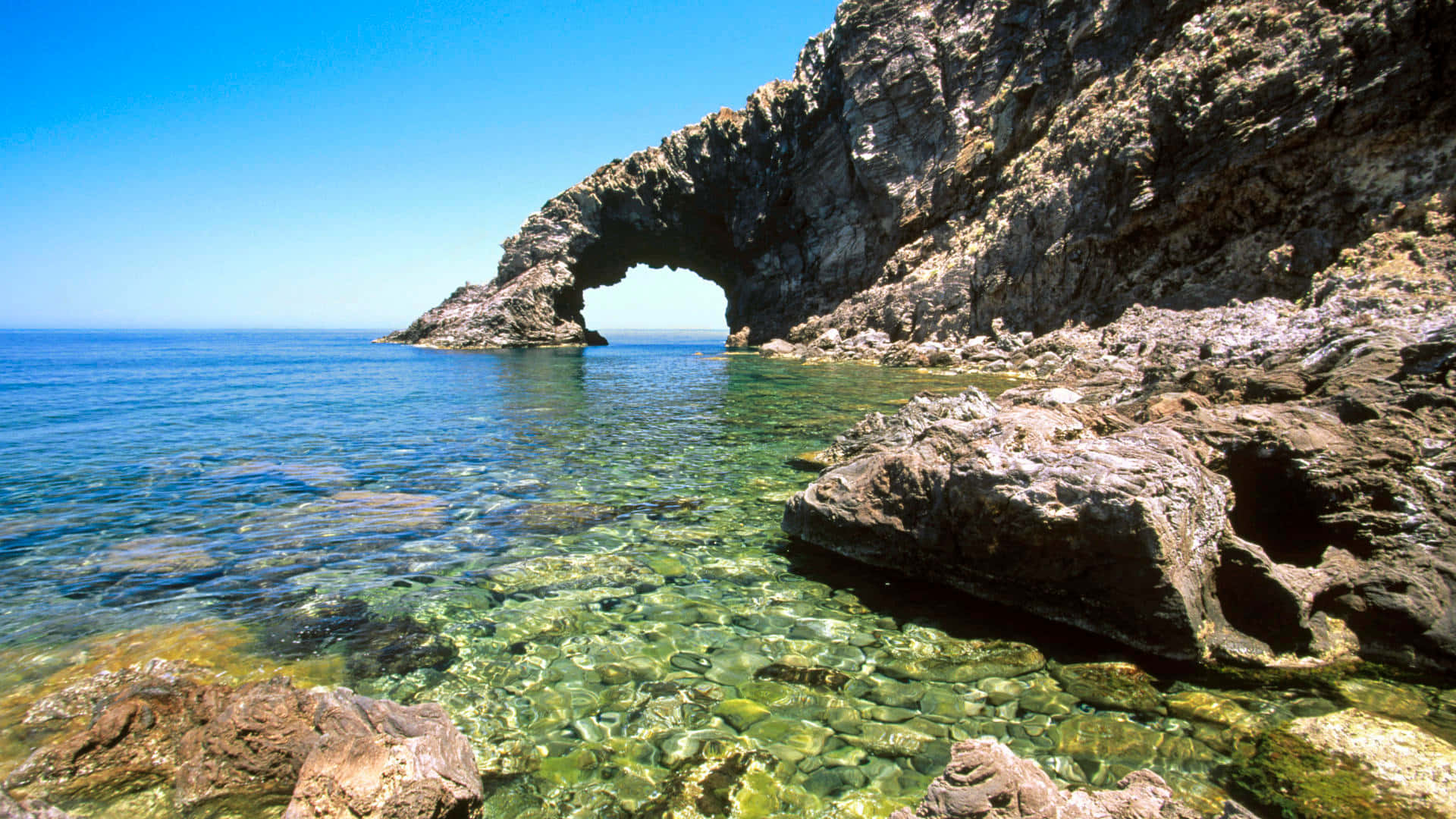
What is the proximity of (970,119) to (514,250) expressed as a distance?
42545 millimetres

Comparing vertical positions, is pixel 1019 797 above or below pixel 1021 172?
below

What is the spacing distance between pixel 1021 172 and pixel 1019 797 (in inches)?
1428

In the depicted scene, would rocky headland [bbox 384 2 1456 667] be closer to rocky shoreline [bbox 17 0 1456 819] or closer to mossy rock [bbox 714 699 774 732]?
rocky shoreline [bbox 17 0 1456 819]

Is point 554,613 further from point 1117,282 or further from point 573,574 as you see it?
point 1117,282

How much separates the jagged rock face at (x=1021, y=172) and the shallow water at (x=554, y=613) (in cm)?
2123

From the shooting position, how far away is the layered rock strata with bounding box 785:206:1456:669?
161 inches

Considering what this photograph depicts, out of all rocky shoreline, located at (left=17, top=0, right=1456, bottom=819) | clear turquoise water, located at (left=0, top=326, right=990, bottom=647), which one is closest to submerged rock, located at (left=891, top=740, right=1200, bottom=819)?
rocky shoreline, located at (left=17, top=0, right=1456, bottom=819)

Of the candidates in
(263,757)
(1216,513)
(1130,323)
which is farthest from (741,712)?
(1130,323)

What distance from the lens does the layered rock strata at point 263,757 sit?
2715mm

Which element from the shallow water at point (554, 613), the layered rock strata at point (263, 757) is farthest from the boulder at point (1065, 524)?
the layered rock strata at point (263, 757)

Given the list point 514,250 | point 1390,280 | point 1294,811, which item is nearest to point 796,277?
point 514,250

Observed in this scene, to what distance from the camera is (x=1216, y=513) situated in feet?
14.3

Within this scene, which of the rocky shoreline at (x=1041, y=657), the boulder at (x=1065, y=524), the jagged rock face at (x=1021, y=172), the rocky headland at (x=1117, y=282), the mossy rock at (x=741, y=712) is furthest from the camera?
the jagged rock face at (x=1021, y=172)

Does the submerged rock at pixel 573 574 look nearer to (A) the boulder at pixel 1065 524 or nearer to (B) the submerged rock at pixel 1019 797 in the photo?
(A) the boulder at pixel 1065 524
